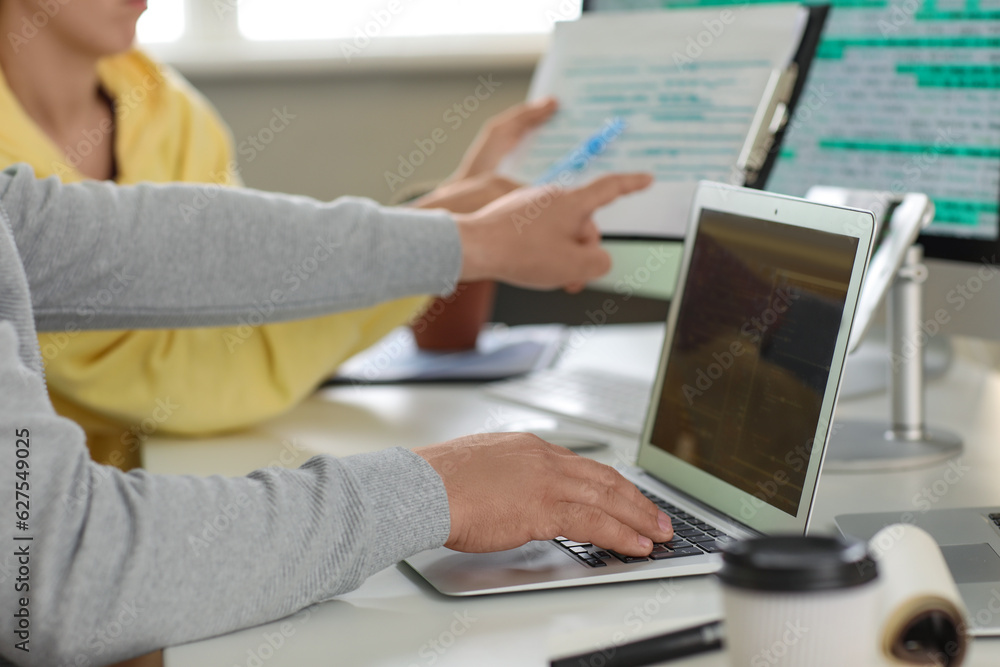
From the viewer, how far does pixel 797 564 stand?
1.12 feet

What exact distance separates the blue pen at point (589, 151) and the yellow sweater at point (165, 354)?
19 centimetres

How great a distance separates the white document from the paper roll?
53 centimetres

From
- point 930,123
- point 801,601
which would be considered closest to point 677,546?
point 801,601

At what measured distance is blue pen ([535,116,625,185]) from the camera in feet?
3.20

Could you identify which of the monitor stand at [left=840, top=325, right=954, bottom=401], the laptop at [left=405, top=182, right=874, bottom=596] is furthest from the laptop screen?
the monitor stand at [left=840, top=325, right=954, bottom=401]

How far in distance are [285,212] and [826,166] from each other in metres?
0.51

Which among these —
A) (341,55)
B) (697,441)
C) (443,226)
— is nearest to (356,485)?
(697,441)

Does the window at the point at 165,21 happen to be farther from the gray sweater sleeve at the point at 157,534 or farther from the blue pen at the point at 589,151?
the gray sweater sleeve at the point at 157,534

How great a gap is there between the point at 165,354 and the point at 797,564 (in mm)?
706

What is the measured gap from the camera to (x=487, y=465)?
0.58 metres

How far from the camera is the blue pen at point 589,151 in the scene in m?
0.98

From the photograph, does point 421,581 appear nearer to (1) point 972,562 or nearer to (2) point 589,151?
(1) point 972,562

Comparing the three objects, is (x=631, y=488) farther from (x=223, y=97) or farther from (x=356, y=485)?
(x=223, y=97)

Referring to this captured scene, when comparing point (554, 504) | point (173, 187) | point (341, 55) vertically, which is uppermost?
point (341, 55)
